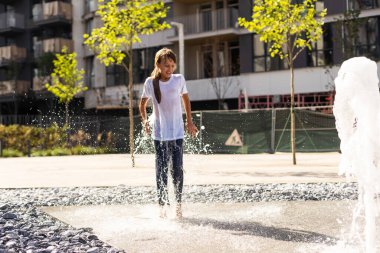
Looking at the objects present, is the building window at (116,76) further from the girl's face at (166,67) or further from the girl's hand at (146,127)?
the girl's face at (166,67)

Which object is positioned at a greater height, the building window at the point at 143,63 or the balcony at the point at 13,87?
the building window at the point at 143,63

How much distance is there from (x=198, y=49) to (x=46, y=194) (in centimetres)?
2473

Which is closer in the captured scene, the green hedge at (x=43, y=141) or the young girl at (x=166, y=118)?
the young girl at (x=166, y=118)

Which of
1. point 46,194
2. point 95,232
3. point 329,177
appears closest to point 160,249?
point 95,232

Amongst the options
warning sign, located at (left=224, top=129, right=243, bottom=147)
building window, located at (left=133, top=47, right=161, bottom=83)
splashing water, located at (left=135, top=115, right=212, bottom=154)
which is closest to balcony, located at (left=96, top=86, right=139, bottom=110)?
building window, located at (left=133, top=47, right=161, bottom=83)

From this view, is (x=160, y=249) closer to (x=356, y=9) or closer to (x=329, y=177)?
(x=329, y=177)

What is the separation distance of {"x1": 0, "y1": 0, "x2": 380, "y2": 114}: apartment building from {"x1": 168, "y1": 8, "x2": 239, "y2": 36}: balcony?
6cm

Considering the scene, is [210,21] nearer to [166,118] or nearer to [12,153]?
[12,153]

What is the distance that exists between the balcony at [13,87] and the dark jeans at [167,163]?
34583 millimetres

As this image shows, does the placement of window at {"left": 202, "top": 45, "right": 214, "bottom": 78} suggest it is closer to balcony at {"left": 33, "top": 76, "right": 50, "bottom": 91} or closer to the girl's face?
balcony at {"left": 33, "top": 76, "right": 50, "bottom": 91}

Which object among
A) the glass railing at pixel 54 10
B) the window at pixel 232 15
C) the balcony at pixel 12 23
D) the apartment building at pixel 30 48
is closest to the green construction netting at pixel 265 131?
the window at pixel 232 15

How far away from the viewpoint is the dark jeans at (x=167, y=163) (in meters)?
5.58

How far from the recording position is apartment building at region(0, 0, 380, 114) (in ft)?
87.0

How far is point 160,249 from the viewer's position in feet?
13.8
